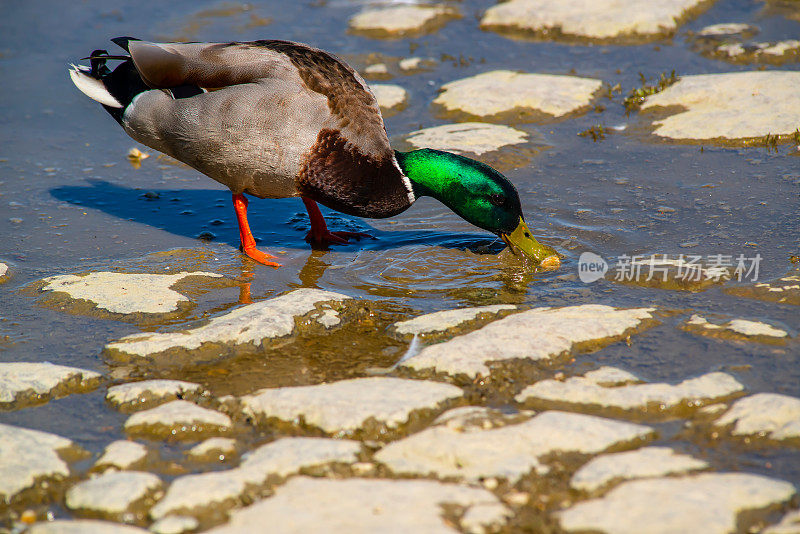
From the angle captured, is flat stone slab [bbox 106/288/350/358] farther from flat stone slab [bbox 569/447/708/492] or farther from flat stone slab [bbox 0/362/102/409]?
flat stone slab [bbox 569/447/708/492]

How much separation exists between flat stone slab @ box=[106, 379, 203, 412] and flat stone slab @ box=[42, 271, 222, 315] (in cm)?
92

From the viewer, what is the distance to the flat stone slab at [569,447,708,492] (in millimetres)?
2684

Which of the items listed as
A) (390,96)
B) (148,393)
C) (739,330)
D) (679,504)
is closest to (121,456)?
(148,393)

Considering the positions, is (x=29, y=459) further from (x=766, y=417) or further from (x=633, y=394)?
(x=766, y=417)

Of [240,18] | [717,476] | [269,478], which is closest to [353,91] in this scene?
[269,478]

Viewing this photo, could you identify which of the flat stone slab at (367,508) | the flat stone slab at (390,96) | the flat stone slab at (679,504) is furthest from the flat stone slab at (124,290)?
the flat stone slab at (390,96)

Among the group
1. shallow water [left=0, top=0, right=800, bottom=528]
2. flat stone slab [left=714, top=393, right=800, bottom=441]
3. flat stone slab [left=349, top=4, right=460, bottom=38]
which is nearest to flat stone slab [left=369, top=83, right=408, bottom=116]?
shallow water [left=0, top=0, right=800, bottom=528]

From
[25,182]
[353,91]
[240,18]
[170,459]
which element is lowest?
[170,459]

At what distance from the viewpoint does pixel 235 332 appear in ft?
12.9

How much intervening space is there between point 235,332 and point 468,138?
3376 millimetres

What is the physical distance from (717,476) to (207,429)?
190 centimetres

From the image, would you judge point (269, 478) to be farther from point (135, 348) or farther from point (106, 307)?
point (106, 307)

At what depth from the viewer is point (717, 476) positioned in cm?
266

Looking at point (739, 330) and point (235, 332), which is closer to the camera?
point (739, 330)
